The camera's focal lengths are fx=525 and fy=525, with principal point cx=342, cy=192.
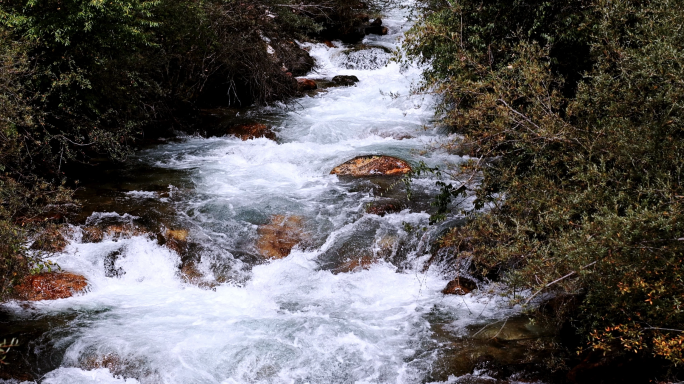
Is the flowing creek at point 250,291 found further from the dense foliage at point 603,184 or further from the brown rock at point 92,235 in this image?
the dense foliage at point 603,184

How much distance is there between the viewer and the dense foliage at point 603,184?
4.61 m

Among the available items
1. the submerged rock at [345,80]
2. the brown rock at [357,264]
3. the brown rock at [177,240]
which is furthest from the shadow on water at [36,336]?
the submerged rock at [345,80]

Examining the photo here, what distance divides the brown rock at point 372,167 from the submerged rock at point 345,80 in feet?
27.8

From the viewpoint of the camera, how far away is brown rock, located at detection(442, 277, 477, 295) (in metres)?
7.69

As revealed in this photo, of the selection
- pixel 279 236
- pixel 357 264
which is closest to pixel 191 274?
pixel 279 236

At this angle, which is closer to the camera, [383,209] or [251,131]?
[383,209]

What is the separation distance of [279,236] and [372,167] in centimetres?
342

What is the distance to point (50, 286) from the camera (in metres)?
7.50

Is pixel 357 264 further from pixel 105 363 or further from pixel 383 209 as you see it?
pixel 105 363

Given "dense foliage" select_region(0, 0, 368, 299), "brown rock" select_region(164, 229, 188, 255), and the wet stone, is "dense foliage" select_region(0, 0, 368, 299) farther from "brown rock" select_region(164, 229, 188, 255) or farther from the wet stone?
"brown rock" select_region(164, 229, 188, 255)

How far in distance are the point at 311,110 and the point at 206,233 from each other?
8.54 m

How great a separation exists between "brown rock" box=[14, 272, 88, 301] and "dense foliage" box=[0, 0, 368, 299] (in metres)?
0.78

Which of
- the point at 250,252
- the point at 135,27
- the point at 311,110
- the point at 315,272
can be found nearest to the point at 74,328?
the point at 250,252

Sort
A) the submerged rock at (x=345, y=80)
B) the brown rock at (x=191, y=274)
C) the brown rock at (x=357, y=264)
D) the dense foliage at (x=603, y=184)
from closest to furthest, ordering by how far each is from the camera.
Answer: the dense foliage at (x=603, y=184), the brown rock at (x=191, y=274), the brown rock at (x=357, y=264), the submerged rock at (x=345, y=80)
